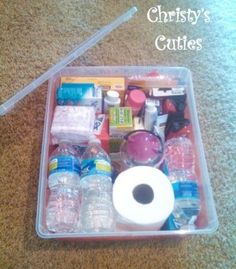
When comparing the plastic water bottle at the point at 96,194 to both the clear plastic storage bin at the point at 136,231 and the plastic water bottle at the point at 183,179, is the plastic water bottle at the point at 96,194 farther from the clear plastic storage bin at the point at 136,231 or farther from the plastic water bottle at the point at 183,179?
the plastic water bottle at the point at 183,179

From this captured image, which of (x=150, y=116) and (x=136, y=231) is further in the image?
(x=150, y=116)

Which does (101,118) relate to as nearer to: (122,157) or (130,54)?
(122,157)

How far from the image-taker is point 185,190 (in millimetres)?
823

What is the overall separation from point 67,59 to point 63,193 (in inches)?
14.2

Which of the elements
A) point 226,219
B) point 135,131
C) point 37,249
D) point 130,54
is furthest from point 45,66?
point 226,219

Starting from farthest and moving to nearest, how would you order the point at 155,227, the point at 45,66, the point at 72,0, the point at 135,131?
1. the point at 72,0
2. the point at 45,66
3. the point at 135,131
4. the point at 155,227

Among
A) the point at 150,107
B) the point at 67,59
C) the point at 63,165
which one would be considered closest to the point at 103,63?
the point at 67,59

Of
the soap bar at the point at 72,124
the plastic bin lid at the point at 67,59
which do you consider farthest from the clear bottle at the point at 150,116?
the plastic bin lid at the point at 67,59

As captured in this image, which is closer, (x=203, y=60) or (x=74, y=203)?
(x=74, y=203)

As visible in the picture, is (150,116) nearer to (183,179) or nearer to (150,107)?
(150,107)

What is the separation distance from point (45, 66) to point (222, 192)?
0.59 metres

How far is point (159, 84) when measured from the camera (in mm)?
982

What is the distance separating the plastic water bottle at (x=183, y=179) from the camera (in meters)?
0.82

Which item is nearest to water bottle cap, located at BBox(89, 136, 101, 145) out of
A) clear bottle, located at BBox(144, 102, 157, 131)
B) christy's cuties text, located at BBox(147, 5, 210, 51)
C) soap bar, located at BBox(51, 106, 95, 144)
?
soap bar, located at BBox(51, 106, 95, 144)
